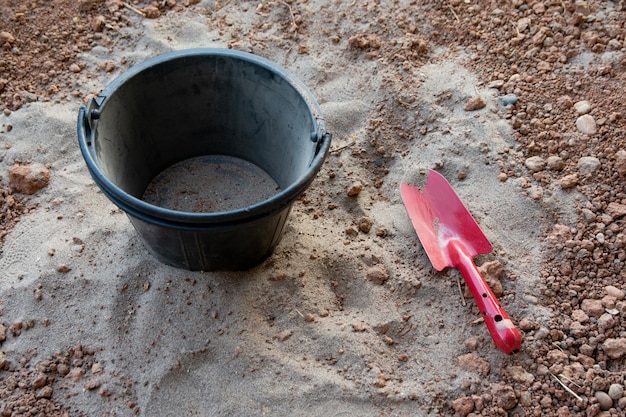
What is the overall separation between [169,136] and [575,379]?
1524 mm

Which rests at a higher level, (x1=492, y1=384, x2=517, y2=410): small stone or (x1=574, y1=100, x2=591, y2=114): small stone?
(x1=574, y1=100, x2=591, y2=114): small stone

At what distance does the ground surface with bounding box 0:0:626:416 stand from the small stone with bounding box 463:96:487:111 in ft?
0.08

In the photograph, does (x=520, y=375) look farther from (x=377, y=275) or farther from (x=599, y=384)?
(x=377, y=275)

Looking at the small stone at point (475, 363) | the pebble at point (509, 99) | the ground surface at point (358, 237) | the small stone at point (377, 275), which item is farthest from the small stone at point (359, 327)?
the pebble at point (509, 99)

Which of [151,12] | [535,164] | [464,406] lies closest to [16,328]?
[464,406]

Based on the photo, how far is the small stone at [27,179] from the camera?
77.8 inches

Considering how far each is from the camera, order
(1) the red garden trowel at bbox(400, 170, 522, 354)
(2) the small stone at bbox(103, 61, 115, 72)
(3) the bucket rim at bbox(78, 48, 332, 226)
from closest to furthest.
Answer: (3) the bucket rim at bbox(78, 48, 332, 226)
(1) the red garden trowel at bbox(400, 170, 522, 354)
(2) the small stone at bbox(103, 61, 115, 72)

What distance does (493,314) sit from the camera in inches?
64.6

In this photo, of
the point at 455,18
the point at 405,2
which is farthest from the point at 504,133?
the point at 405,2

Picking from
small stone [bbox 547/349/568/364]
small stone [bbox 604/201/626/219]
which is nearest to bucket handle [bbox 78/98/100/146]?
small stone [bbox 547/349/568/364]

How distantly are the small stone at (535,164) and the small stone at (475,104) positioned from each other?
11.6 inches

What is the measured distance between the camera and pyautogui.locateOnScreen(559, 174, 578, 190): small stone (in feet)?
6.43

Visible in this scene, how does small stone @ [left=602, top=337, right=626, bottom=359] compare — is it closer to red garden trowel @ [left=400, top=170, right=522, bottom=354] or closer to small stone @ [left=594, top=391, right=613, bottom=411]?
small stone @ [left=594, top=391, right=613, bottom=411]

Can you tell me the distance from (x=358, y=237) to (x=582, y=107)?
993mm
